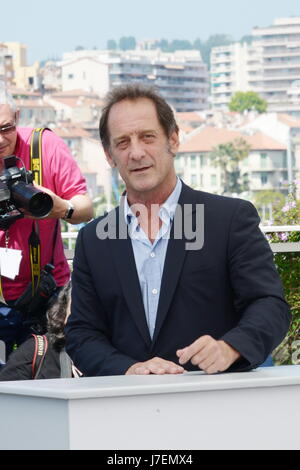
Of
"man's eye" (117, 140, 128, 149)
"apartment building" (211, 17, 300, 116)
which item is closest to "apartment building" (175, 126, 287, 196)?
"apartment building" (211, 17, 300, 116)

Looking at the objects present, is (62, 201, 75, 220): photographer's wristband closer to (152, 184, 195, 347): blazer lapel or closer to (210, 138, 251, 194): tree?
(152, 184, 195, 347): blazer lapel

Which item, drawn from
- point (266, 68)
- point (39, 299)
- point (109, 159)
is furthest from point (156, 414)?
point (266, 68)

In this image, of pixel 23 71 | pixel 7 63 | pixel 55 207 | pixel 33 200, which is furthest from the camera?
pixel 23 71

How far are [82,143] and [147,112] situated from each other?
379 feet

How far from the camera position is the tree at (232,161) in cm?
11544

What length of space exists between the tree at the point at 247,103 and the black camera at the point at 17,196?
153 metres

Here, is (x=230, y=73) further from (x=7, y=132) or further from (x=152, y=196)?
(x=152, y=196)

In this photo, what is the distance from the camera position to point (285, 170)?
123625 mm

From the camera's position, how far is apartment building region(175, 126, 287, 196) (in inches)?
4624

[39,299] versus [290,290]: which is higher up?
[39,299]

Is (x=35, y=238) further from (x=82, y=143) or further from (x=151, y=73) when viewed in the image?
(x=151, y=73)

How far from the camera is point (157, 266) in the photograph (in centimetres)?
250

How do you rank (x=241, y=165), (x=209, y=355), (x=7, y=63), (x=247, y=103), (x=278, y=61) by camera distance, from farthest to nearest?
1. (x=278, y=61)
2. (x=247, y=103)
3. (x=7, y=63)
4. (x=241, y=165)
5. (x=209, y=355)

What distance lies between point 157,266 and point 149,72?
561 ft
